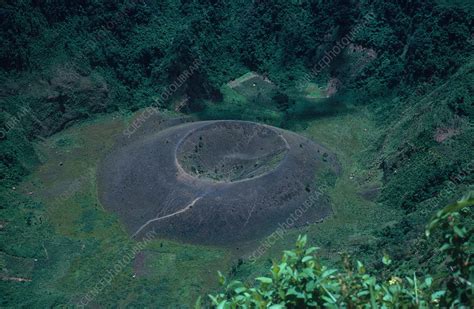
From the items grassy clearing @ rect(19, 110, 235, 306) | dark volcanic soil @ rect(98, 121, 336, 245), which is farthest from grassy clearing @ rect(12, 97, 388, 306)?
dark volcanic soil @ rect(98, 121, 336, 245)

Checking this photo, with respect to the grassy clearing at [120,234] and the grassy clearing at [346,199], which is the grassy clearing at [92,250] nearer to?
the grassy clearing at [120,234]

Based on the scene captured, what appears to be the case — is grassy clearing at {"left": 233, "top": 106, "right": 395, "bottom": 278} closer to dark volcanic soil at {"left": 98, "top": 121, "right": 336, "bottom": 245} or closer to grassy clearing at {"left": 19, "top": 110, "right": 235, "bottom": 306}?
dark volcanic soil at {"left": 98, "top": 121, "right": 336, "bottom": 245}

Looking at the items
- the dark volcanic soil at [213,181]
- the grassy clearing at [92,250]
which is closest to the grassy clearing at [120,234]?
the grassy clearing at [92,250]

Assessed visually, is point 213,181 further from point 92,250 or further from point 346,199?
point 346,199

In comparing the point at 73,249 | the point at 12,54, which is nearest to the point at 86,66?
the point at 12,54

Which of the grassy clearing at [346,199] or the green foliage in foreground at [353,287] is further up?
the green foliage in foreground at [353,287]

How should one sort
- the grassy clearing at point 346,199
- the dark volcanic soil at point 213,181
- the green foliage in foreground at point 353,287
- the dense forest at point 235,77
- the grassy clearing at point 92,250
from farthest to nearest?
the dark volcanic soil at point 213,181 → the grassy clearing at point 346,199 → the dense forest at point 235,77 → the grassy clearing at point 92,250 → the green foliage in foreground at point 353,287

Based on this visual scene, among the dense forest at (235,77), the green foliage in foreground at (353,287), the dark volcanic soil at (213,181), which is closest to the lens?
the green foliage in foreground at (353,287)
